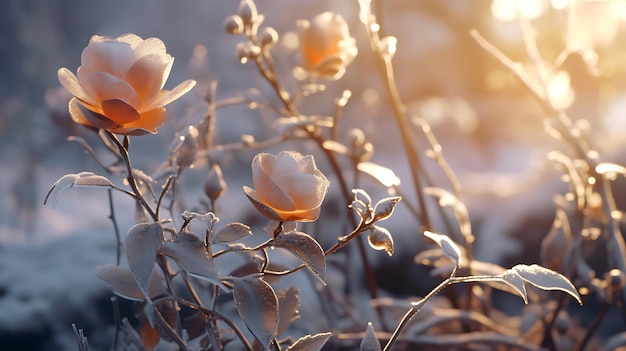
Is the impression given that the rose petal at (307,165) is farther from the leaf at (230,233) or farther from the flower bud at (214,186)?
the flower bud at (214,186)

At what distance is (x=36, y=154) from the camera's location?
5.36 ft

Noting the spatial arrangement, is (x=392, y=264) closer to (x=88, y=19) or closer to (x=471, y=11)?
(x=471, y=11)

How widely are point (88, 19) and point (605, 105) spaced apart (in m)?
1.72

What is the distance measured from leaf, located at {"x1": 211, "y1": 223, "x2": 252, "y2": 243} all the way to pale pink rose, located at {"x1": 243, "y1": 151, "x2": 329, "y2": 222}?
0.15 feet

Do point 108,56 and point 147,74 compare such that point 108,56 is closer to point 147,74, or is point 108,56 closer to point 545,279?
point 147,74

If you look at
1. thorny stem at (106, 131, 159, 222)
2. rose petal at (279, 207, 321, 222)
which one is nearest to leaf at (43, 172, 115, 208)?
thorny stem at (106, 131, 159, 222)

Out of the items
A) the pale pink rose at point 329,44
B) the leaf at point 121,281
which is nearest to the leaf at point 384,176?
the pale pink rose at point 329,44

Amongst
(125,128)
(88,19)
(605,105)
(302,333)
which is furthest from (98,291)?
(88,19)

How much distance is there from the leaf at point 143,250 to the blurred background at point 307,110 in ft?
1.35

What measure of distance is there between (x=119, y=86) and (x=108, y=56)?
23mm

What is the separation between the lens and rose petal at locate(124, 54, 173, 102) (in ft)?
1.41

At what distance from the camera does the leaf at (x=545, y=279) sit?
43 centimetres

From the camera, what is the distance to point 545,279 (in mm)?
442

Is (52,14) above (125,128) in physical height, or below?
above
